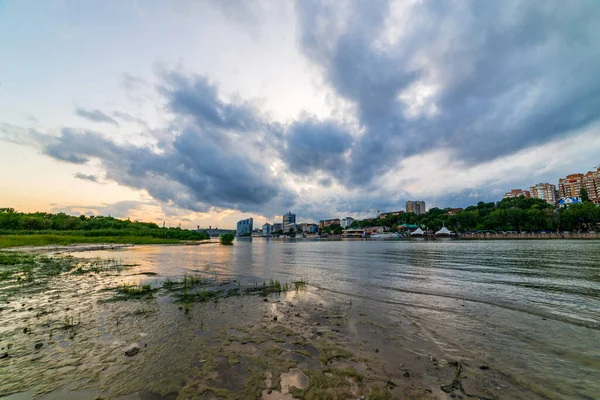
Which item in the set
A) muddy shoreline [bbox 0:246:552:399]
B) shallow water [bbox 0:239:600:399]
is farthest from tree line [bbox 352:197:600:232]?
muddy shoreline [bbox 0:246:552:399]

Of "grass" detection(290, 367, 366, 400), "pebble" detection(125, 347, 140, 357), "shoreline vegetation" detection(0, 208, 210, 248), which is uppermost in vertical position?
"shoreline vegetation" detection(0, 208, 210, 248)

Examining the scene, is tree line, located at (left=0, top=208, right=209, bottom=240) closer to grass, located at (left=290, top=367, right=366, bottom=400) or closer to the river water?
the river water

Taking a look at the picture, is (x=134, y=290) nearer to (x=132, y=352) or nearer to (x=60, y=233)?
(x=132, y=352)

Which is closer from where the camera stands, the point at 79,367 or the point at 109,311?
the point at 79,367

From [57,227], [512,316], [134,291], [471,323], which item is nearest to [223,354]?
[471,323]

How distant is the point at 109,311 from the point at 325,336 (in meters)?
10.7

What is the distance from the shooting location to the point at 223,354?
777cm

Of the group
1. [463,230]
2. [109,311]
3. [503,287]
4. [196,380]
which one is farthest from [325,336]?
[463,230]

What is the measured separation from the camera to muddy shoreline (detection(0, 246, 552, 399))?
235 inches

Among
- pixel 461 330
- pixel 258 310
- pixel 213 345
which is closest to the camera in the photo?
pixel 213 345

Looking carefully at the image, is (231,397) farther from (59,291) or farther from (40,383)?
(59,291)

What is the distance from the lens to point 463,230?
190125 mm

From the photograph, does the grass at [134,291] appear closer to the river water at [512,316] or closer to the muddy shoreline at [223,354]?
the muddy shoreline at [223,354]

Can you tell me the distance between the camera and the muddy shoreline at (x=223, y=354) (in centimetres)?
596
